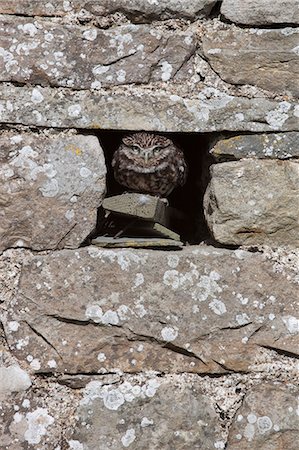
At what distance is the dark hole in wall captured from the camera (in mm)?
2543

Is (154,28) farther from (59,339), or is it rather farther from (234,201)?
(59,339)

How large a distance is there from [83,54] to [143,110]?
266 millimetres

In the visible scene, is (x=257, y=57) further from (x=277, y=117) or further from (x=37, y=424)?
(x=37, y=424)

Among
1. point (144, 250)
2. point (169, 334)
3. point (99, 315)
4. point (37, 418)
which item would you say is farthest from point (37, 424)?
point (144, 250)

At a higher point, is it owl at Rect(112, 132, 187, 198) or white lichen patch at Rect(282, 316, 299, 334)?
owl at Rect(112, 132, 187, 198)

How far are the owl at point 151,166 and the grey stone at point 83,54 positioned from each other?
0.78 feet

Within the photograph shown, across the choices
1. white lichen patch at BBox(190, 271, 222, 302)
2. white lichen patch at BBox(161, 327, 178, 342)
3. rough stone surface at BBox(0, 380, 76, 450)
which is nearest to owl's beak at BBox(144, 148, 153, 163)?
white lichen patch at BBox(190, 271, 222, 302)

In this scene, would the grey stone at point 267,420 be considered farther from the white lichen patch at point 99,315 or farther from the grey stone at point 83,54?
the grey stone at point 83,54

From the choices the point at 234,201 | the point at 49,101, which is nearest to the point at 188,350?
the point at 234,201

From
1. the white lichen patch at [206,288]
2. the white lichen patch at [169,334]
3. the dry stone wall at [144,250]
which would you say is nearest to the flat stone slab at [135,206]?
the dry stone wall at [144,250]

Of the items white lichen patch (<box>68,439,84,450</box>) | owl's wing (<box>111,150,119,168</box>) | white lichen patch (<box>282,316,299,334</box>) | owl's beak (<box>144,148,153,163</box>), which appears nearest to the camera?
white lichen patch (<box>68,439,84,450</box>)

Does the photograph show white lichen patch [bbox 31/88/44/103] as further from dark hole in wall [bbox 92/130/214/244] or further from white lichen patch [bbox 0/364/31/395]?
white lichen patch [bbox 0/364/31/395]

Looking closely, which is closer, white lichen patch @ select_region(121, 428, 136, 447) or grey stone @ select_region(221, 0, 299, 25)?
white lichen patch @ select_region(121, 428, 136, 447)

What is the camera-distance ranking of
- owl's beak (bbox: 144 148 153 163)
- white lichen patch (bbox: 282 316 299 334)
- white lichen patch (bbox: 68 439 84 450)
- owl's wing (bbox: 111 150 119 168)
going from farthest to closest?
1. owl's wing (bbox: 111 150 119 168)
2. owl's beak (bbox: 144 148 153 163)
3. white lichen patch (bbox: 282 316 299 334)
4. white lichen patch (bbox: 68 439 84 450)
